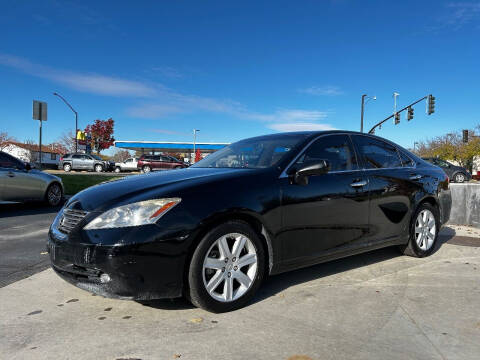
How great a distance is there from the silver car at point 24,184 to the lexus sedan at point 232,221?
653 centimetres

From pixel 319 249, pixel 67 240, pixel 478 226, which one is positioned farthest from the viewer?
pixel 478 226

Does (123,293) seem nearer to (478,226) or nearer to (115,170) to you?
(478,226)

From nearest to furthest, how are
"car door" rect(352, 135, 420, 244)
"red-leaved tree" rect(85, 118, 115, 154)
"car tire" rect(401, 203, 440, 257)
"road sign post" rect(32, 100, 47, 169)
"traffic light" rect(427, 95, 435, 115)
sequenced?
1. "car door" rect(352, 135, 420, 244)
2. "car tire" rect(401, 203, 440, 257)
3. "road sign post" rect(32, 100, 47, 169)
4. "traffic light" rect(427, 95, 435, 115)
5. "red-leaved tree" rect(85, 118, 115, 154)

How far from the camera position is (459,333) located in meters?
2.74

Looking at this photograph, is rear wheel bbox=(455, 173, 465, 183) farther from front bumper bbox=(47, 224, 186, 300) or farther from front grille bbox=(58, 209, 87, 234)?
front grille bbox=(58, 209, 87, 234)

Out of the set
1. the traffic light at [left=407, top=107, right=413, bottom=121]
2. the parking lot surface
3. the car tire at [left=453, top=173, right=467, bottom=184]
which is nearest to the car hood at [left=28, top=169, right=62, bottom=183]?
the parking lot surface

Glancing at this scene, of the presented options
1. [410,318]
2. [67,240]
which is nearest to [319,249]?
[410,318]

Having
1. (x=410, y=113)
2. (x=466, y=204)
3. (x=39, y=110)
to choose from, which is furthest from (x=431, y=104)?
(x=39, y=110)

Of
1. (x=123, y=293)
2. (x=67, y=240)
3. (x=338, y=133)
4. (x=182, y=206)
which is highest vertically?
(x=338, y=133)

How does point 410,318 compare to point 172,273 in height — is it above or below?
below

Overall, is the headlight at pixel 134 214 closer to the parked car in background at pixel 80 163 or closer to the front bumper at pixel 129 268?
the front bumper at pixel 129 268

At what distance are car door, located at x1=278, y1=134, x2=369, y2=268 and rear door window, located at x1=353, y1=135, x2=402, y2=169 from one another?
188mm

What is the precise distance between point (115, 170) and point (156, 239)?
41.5 m

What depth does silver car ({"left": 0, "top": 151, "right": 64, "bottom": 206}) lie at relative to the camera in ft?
28.7
